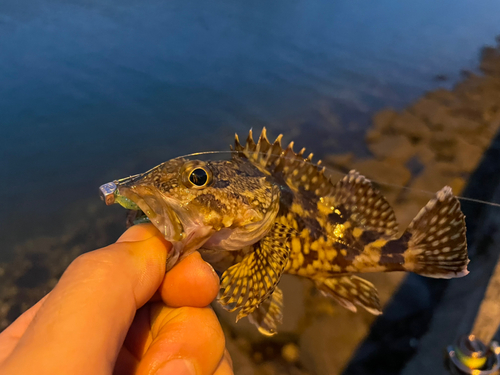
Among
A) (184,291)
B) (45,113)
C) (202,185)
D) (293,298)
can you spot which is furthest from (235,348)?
(45,113)

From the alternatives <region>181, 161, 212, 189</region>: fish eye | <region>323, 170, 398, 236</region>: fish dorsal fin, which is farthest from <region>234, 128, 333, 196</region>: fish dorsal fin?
<region>181, 161, 212, 189</region>: fish eye

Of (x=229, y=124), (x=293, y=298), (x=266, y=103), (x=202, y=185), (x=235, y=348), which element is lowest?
(x=235, y=348)

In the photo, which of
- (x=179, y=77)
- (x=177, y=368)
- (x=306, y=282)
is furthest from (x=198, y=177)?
(x=179, y=77)

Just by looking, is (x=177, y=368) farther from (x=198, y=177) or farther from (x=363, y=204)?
(x=363, y=204)

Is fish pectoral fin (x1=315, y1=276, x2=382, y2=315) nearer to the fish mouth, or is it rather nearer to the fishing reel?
the fishing reel

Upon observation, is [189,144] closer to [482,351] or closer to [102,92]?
[102,92]

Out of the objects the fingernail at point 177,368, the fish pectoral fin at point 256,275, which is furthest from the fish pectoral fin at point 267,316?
the fingernail at point 177,368
